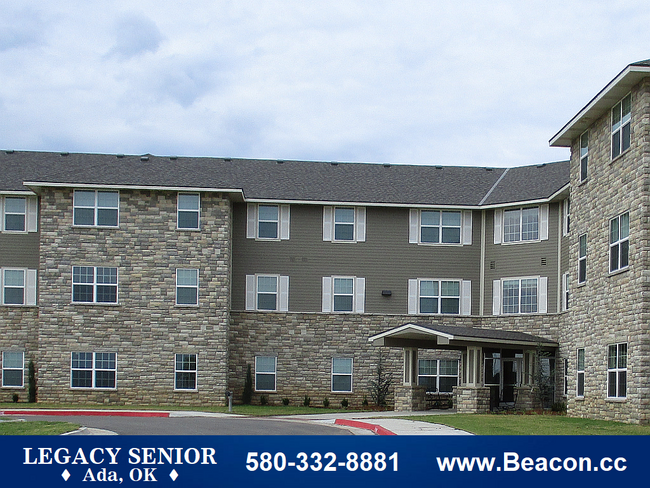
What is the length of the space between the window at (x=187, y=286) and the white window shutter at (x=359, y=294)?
640cm

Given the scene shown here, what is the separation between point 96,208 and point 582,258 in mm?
17829

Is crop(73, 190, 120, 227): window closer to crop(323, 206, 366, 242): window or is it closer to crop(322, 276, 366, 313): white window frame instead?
crop(323, 206, 366, 242): window

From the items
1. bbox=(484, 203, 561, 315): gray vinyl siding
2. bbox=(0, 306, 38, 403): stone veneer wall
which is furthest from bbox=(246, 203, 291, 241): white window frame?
bbox=(0, 306, 38, 403): stone veneer wall

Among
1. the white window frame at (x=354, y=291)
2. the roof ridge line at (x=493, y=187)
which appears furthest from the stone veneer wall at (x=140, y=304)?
the roof ridge line at (x=493, y=187)

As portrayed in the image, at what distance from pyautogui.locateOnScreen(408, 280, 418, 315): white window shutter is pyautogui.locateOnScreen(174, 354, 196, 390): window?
28.8 feet

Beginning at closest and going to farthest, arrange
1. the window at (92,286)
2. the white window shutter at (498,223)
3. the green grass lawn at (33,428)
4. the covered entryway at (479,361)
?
the green grass lawn at (33,428), the covered entryway at (479,361), the window at (92,286), the white window shutter at (498,223)

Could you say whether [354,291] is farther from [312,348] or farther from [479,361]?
[479,361]

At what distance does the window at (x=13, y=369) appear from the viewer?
36.6 metres

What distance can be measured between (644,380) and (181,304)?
18240 mm

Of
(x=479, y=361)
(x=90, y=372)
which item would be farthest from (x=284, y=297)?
(x=479, y=361)

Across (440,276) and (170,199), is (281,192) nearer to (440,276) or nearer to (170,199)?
(170,199)

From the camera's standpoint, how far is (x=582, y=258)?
2875 cm

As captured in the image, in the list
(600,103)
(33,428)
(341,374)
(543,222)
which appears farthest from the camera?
(341,374)

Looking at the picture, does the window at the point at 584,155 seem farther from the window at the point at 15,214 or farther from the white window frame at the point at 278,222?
the window at the point at 15,214
